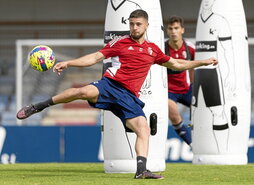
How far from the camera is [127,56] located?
1022 cm

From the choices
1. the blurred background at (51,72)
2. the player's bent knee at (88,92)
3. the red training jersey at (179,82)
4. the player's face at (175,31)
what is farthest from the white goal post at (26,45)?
the player's bent knee at (88,92)

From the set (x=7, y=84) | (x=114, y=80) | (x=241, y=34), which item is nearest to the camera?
(x=114, y=80)

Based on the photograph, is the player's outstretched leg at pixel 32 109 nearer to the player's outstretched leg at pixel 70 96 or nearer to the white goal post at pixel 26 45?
the player's outstretched leg at pixel 70 96

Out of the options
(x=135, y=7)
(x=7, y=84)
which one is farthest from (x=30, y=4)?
(x=135, y=7)

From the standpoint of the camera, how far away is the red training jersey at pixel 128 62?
10.2 meters

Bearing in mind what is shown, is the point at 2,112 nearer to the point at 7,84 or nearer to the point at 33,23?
the point at 7,84

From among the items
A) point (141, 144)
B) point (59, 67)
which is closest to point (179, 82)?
point (141, 144)

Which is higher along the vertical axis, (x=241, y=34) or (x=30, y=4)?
(x=30, y=4)

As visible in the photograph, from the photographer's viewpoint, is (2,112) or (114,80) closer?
(114,80)

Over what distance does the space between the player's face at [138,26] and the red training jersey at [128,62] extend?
132 mm

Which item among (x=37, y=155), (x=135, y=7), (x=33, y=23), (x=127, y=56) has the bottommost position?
(x=37, y=155)

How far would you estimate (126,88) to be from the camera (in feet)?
33.3

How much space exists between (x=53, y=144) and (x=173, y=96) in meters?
3.66

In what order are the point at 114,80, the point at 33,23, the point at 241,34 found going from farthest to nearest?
the point at 33,23
the point at 241,34
the point at 114,80
